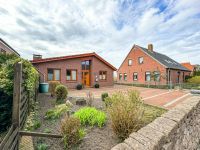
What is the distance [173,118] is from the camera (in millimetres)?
3084

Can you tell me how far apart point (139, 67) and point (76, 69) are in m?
13.5

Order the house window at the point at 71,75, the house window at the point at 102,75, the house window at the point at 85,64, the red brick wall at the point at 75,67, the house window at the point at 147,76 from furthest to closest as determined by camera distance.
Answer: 1. the house window at the point at 147,76
2. the house window at the point at 102,75
3. the house window at the point at 85,64
4. the house window at the point at 71,75
5. the red brick wall at the point at 75,67

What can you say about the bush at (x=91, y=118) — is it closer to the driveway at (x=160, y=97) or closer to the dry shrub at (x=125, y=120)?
the dry shrub at (x=125, y=120)

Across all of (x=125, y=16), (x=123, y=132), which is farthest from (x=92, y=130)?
(x=125, y=16)

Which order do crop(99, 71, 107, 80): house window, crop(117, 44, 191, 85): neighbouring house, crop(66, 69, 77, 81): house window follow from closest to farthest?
crop(66, 69, 77, 81): house window → crop(99, 71, 107, 80): house window → crop(117, 44, 191, 85): neighbouring house

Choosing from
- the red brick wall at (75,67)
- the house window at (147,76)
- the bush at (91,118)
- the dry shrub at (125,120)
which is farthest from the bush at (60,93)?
the house window at (147,76)

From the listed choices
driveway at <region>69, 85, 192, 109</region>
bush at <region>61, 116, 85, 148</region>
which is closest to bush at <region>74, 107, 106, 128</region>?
bush at <region>61, 116, 85, 148</region>

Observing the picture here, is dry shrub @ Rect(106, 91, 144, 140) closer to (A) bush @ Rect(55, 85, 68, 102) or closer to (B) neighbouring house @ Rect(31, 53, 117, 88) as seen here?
(A) bush @ Rect(55, 85, 68, 102)

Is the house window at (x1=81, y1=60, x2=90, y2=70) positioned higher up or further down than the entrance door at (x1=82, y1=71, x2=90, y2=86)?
higher up

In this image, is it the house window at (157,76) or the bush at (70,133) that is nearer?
the bush at (70,133)

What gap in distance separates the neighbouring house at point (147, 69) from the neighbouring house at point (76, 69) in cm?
690

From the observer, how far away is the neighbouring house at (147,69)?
76.3 ft

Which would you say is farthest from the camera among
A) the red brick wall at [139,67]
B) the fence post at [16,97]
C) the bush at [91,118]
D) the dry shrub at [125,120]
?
the red brick wall at [139,67]

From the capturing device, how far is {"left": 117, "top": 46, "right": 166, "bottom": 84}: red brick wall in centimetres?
2369
